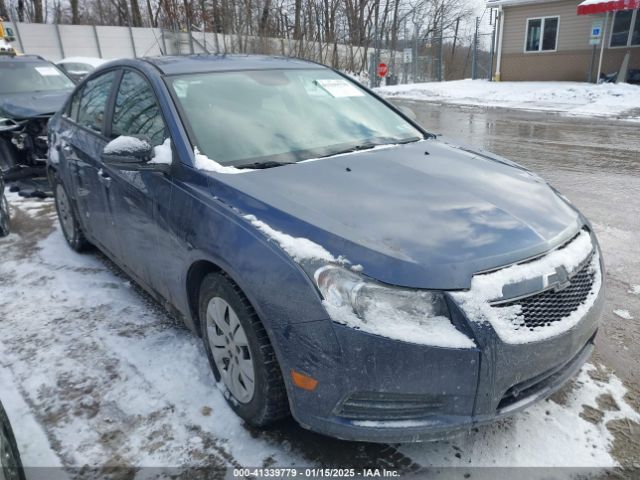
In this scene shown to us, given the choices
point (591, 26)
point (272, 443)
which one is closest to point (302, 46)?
point (591, 26)

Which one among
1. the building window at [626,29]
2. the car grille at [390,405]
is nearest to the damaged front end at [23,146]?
the car grille at [390,405]

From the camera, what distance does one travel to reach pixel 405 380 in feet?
5.92

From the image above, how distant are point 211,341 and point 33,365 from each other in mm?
1266

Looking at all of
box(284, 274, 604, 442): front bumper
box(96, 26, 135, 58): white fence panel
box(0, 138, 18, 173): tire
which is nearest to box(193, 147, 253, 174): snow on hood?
box(284, 274, 604, 442): front bumper

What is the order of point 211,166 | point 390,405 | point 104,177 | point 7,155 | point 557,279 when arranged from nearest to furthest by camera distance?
point 390,405, point 557,279, point 211,166, point 104,177, point 7,155

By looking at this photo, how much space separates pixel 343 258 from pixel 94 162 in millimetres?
2521

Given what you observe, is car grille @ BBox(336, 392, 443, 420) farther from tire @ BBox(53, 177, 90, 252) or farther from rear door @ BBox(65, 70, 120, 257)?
tire @ BBox(53, 177, 90, 252)

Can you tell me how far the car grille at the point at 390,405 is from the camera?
184cm

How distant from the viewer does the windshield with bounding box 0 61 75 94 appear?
7863mm

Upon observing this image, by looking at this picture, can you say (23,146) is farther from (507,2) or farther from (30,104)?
(507,2)

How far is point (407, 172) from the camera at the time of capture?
2.57 metres

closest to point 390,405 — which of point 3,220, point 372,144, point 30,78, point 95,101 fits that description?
point 372,144

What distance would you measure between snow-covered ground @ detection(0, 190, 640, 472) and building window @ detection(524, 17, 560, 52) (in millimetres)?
21161

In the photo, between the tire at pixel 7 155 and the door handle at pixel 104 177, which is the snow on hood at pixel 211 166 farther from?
the tire at pixel 7 155
